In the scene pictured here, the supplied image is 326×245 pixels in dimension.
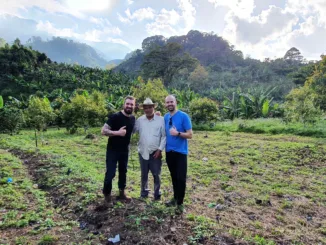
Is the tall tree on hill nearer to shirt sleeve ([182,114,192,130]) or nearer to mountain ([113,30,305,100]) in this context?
mountain ([113,30,305,100])

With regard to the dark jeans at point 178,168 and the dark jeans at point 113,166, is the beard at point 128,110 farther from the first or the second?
the dark jeans at point 178,168

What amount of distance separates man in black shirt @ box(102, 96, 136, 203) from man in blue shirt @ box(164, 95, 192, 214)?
61 centimetres

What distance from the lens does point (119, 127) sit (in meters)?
4.40

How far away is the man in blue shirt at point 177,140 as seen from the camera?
13.7 ft

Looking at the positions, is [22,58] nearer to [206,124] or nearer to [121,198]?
[206,124]

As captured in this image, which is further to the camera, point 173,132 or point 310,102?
point 310,102

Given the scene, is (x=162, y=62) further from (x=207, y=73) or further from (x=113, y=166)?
(x=113, y=166)

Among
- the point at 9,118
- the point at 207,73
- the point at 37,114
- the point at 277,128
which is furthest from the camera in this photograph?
the point at 207,73

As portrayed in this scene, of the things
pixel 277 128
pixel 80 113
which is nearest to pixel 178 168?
pixel 277 128

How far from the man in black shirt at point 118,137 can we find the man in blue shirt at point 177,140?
2.01 ft

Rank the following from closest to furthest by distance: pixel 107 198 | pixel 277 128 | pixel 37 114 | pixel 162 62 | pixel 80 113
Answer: pixel 107 198, pixel 37 114, pixel 277 128, pixel 80 113, pixel 162 62

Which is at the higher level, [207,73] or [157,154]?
[207,73]

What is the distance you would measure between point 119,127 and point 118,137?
168mm

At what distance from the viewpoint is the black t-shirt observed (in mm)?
4375
